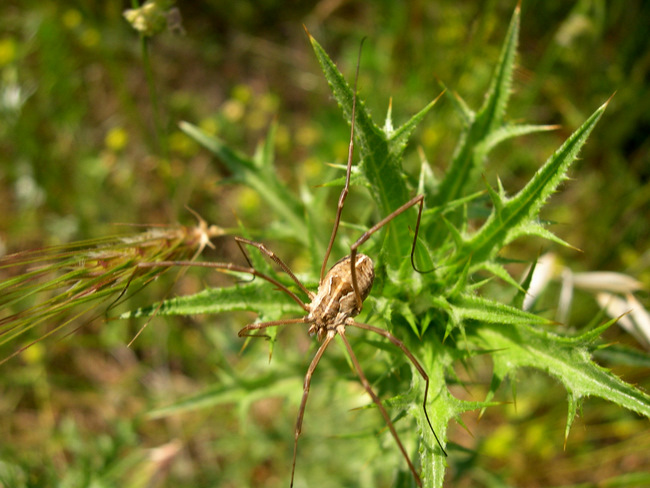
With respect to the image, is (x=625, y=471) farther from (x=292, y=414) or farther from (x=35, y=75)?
(x=35, y=75)

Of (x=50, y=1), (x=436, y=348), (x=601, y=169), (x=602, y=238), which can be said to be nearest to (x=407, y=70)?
(x=601, y=169)

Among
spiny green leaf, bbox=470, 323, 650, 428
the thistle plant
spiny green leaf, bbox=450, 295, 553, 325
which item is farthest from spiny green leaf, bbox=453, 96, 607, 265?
spiny green leaf, bbox=470, 323, 650, 428

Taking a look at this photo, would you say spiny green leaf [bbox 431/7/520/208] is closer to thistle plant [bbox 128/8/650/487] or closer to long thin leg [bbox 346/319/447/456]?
thistle plant [bbox 128/8/650/487]

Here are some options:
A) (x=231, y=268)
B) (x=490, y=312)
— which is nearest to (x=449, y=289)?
(x=490, y=312)

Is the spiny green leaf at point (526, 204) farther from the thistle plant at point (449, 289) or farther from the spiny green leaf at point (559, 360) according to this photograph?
the spiny green leaf at point (559, 360)

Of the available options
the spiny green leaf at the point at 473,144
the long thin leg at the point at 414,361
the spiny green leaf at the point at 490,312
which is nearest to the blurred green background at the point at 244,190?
the spiny green leaf at the point at 473,144

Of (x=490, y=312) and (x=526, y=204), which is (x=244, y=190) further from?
(x=490, y=312)
